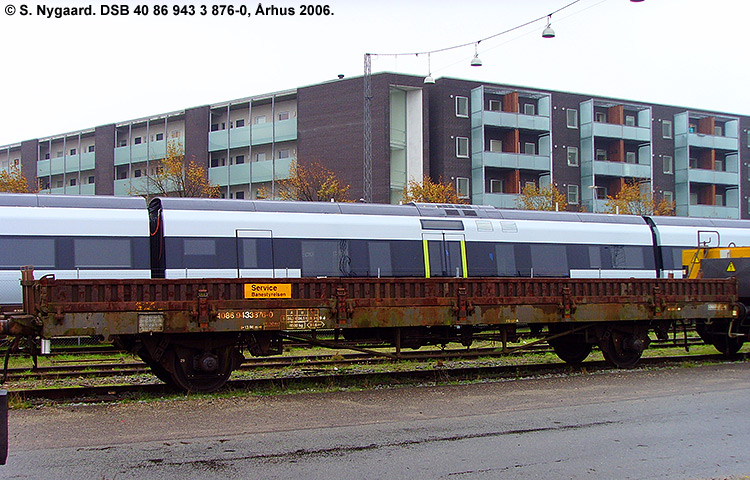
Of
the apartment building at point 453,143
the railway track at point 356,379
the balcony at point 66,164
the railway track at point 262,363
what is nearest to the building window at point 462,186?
the apartment building at point 453,143

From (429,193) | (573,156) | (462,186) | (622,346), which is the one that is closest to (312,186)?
(429,193)

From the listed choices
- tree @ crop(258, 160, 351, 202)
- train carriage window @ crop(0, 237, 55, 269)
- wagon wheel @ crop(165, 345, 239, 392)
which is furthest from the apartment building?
wagon wheel @ crop(165, 345, 239, 392)

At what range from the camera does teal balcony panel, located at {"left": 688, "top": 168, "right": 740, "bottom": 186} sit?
5791 cm

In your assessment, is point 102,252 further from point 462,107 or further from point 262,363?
point 462,107

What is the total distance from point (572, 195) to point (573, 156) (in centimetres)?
292

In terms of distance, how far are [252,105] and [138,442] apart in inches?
1860

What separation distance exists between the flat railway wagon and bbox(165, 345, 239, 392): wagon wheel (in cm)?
2

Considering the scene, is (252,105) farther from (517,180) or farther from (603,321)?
(603,321)

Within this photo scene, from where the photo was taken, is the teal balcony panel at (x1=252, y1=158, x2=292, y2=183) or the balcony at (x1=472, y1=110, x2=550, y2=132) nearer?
the balcony at (x1=472, y1=110, x2=550, y2=132)

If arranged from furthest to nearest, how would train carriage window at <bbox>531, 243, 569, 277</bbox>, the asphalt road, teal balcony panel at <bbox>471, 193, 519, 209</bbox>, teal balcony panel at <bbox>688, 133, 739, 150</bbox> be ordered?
teal balcony panel at <bbox>688, 133, 739, 150</bbox> < teal balcony panel at <bbox>471, 193, 519, 209</bbox> < train carriage window at <bbox>531, 243, 569, 277</bbox> < the asphalt road

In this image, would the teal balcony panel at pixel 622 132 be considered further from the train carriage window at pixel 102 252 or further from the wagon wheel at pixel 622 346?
the train carriage window at pixel 102 252

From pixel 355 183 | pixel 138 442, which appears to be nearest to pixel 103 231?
pixel 138 442

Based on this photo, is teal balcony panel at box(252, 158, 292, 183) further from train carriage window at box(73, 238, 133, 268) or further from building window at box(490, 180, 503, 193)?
train carriage window at box(73, 238, 133, 268)

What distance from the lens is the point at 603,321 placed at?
14.3 m
